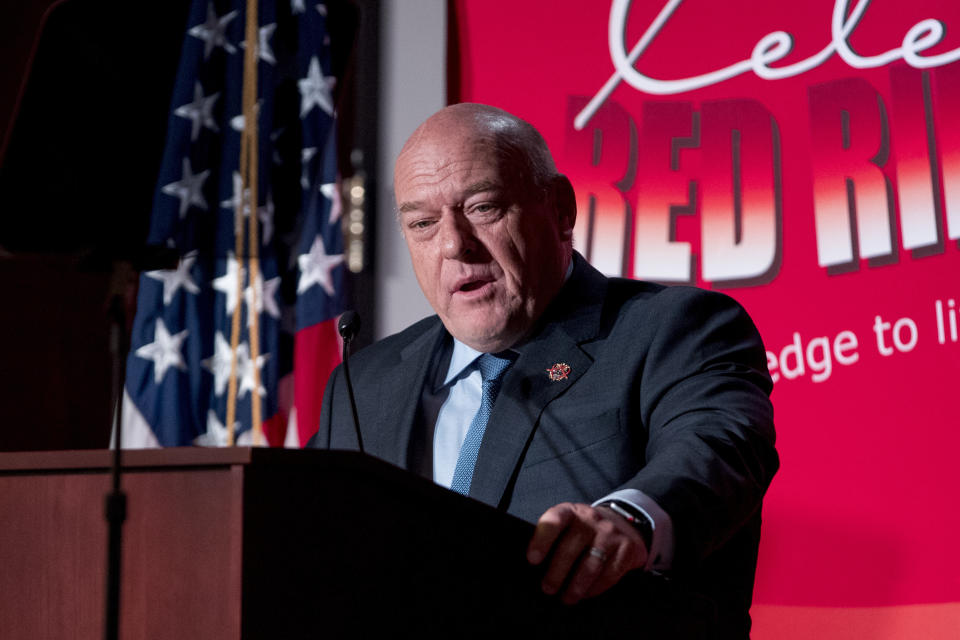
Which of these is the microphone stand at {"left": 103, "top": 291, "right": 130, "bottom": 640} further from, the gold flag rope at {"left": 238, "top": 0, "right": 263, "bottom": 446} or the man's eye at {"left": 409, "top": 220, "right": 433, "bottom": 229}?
the gold flag rope at {"left": 238, "top": 0, "right": 263, "bottom": 446}

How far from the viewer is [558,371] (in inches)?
77.5

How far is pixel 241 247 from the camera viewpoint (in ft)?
12.1

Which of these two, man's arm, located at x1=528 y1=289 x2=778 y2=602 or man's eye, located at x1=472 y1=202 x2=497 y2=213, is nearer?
man's arm, located at x1=528 y1=289 x2=778 y2=602

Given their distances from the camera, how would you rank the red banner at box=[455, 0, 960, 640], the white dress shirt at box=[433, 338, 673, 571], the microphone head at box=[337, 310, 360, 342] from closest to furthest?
the microphone head at box=[337, 310, 360, 342] < the white dress shirt at box=[433, 338, 673, 571] < the red banner at box=[455, 0, 960, 640]

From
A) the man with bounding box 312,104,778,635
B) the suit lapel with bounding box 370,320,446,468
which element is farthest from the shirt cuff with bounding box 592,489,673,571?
the suit lapel with bounding box 370,320,446,468

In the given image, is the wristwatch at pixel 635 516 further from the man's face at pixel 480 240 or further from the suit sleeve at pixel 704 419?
the man's face at pixel 480 240

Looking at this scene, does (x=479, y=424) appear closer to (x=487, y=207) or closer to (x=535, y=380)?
(x=535, y=380)

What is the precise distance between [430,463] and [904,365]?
154cm

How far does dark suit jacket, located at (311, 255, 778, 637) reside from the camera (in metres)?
1.62

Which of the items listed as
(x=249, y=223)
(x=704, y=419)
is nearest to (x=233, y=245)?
(x=249, y=223)

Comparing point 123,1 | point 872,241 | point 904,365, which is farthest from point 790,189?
point 123,1

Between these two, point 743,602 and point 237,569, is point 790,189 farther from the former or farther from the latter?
point 237,569

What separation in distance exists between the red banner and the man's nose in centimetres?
123

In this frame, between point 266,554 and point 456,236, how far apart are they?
3.99 feet
